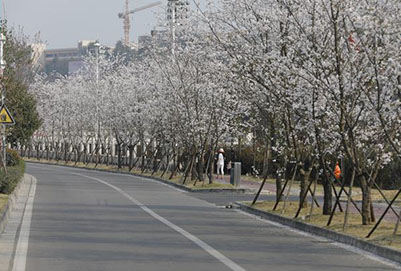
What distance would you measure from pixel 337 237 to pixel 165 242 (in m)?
3.80

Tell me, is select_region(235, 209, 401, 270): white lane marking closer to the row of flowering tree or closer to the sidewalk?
the row of flowering tree

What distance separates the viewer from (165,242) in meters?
19.4

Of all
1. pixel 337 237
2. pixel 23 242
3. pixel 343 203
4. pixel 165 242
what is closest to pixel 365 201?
pixel 337 237

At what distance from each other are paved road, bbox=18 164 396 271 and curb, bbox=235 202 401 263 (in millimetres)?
383

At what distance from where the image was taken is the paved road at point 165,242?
1599 centimetres

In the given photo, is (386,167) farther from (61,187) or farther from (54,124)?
(54,124)

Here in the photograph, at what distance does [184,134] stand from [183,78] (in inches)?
116

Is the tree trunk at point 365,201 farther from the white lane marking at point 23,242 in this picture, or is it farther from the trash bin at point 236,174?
the trash bin at point 236,174

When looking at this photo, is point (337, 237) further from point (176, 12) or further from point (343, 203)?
point (176, 12)

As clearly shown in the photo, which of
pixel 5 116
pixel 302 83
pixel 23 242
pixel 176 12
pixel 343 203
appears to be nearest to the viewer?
pixel 23 242

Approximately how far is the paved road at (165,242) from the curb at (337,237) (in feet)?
1.26

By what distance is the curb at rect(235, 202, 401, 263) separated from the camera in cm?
1734

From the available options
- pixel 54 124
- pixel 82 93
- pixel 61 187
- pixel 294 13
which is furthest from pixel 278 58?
pixel 54 124

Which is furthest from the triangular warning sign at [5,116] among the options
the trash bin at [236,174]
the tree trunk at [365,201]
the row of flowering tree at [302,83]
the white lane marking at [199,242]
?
the tree trunk at [365,201]
